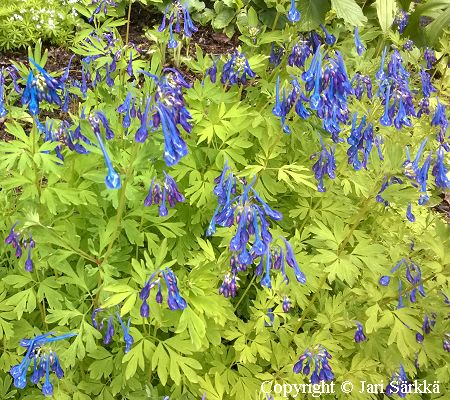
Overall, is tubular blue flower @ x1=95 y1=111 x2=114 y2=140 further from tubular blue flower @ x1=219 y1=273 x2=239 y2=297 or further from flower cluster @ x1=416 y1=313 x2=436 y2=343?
flower cluster @ x1=416 y1=313 x2=436 y2=343

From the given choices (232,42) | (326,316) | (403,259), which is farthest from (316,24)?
(232,42)

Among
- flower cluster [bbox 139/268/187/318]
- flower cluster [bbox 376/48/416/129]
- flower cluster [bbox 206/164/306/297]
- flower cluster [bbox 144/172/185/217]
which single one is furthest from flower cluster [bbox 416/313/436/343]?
flower cluster [bbox 144/172/185/217]

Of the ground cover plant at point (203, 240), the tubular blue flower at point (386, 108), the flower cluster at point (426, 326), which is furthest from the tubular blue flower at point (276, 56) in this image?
the flower cluster at point (426, 326)

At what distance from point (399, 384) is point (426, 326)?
1.34 feet

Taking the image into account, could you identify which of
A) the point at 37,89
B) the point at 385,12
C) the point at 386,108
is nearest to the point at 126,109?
the point at 37,89

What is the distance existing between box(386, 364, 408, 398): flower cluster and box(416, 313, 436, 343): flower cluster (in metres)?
0.22

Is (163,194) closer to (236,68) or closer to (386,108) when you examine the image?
(236,68)

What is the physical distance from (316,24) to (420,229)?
201cm

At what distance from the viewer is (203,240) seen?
2.81m

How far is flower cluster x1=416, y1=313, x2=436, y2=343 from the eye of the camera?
3.02 m

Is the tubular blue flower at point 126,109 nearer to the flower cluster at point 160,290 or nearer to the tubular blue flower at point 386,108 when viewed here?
the flower cluster at point 160,290

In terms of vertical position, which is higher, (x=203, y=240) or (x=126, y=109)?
(x=126, y=109)

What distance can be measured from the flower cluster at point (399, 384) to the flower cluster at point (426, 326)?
218 millimetres

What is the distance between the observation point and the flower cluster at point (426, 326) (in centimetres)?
302
